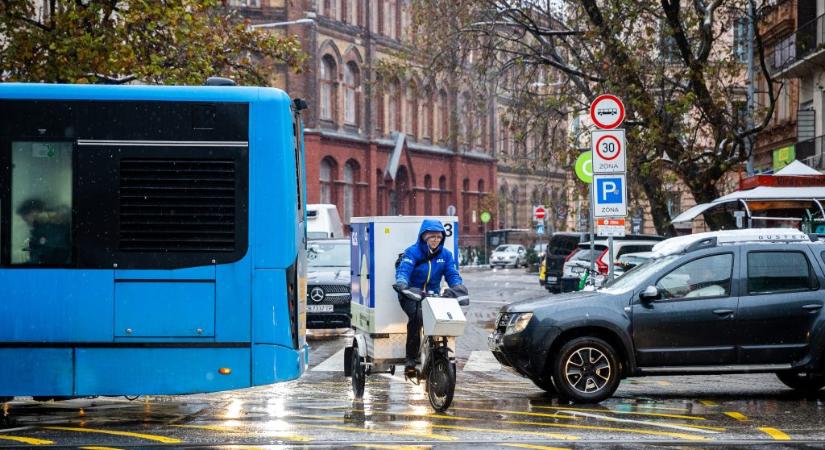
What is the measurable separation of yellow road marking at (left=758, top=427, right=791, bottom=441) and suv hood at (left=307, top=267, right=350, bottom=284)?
42.2 feet

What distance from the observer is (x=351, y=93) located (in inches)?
2635

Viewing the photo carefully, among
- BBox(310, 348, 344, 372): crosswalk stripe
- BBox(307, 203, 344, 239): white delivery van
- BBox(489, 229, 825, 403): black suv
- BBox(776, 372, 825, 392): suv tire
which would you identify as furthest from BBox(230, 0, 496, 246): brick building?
BBox(489, 229, 825, 403): black suv

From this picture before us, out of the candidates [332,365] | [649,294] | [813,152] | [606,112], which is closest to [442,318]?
[649,294]

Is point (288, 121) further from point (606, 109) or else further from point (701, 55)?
point (701, 55)

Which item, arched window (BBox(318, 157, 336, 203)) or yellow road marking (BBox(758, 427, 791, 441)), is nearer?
yellow road marking (BBox(758, 427, 791, 441))

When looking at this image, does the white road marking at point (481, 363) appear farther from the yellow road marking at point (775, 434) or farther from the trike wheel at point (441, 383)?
the yellow road marking at point (775, 434)

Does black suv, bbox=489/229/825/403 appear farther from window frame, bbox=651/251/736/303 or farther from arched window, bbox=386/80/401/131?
arched window, bbox=386/80/401/131

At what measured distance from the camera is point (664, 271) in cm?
1361

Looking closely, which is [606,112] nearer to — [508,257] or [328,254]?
[328,254]

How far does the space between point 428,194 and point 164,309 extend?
66.3 m

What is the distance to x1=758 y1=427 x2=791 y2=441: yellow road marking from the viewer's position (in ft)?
34.6

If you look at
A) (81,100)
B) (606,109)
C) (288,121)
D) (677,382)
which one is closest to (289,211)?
(288,121)

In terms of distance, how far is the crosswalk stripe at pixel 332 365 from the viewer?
17.1 meters

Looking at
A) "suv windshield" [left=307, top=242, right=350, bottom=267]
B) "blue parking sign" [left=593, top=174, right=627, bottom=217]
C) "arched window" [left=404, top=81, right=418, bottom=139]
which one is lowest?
"suv windshield" [left=307, top=242, right=350, bottom=267]
